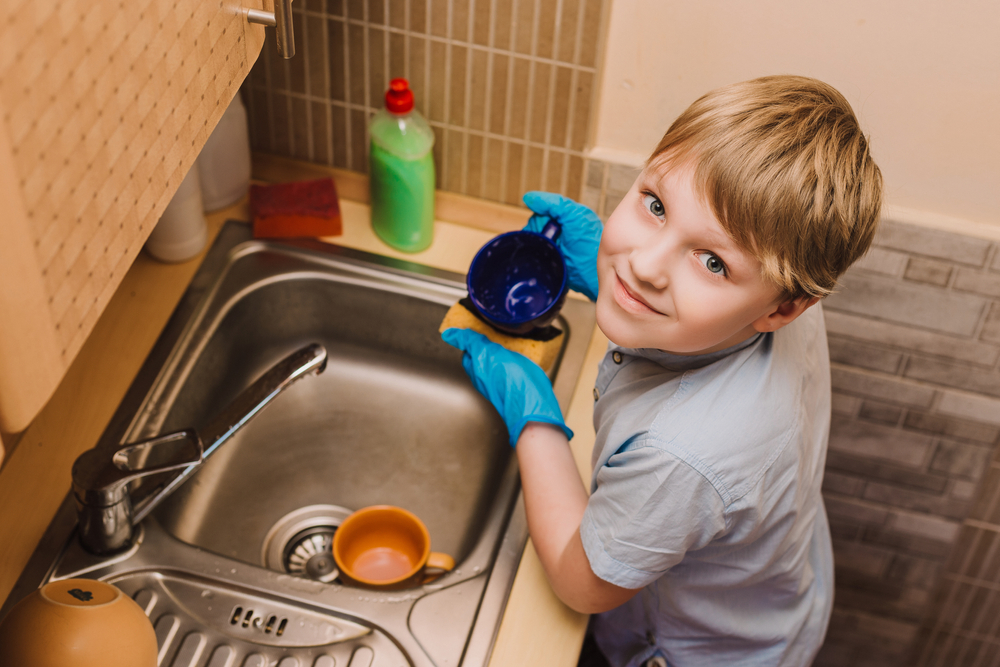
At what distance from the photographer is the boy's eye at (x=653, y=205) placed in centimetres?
75

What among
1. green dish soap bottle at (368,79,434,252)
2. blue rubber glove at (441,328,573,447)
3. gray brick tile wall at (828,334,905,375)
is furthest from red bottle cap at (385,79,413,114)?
gray brick tile wall at (828,334,905,375)

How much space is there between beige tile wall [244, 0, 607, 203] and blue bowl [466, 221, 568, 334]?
7.4 inches

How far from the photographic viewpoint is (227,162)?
130 cm

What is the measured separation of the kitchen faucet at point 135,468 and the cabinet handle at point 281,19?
1.10ft

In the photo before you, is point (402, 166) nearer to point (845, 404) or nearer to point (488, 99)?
point (488, 99)

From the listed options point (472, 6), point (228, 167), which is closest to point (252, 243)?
point (228, 167)

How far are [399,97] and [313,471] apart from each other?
543mm

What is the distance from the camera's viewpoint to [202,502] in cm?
116

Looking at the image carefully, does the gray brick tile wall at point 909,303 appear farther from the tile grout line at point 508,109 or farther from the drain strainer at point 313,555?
the drain strainer at point 313,555

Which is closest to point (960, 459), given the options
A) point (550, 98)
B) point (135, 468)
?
point (550, 98)

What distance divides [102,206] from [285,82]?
2.54 ft

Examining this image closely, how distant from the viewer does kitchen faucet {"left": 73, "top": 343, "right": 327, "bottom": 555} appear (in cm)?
91

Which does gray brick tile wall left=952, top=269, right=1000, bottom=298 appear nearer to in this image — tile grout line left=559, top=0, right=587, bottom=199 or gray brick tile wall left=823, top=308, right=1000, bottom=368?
gray brick tile wall left=823, top=308, right=1000, bottom=368

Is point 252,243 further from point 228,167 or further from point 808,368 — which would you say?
point 808,368
